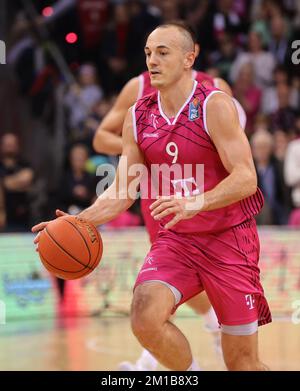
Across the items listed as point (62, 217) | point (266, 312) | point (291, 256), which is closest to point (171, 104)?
point (62, 217)

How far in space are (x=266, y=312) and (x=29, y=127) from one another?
7.76 meters

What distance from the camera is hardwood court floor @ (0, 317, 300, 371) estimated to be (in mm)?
7078

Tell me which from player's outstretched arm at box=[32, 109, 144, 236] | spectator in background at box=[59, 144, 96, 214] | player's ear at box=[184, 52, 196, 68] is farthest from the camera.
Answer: spectator in background at box=[59, 144, 96, 214]

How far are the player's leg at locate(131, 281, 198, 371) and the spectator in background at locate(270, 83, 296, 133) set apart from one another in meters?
7.17

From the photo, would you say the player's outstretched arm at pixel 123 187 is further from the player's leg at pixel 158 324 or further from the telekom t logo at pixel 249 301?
the telekom t logo at pixel 249 301

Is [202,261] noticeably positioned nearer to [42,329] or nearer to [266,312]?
[266,312]

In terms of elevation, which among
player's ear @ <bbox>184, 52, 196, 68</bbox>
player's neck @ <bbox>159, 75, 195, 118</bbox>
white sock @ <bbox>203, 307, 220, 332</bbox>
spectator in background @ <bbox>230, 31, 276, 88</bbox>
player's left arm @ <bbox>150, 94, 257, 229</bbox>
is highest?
spectator in background @ <bbox>230, 31, 276, 88</bbox>

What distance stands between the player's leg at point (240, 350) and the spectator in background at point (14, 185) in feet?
18.6

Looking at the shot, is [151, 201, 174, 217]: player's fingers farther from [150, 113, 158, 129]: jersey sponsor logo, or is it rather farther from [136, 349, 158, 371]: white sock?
[136, 349, 158, 371]: white sock

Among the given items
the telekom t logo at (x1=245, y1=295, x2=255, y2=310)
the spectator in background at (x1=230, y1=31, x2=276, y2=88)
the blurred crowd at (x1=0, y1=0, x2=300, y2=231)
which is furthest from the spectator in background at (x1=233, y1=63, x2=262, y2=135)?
the telekom t logo at (x1=245, y1=295, x2=255, y2=310)

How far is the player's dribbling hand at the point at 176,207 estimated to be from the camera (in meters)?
4.67

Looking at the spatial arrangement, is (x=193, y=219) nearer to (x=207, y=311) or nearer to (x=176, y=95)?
(x=176, y=95)

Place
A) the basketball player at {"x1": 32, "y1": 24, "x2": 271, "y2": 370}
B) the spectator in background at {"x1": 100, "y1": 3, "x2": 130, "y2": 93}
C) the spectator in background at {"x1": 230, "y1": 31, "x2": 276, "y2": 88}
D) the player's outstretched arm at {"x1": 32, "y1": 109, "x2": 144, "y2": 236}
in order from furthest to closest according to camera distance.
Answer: the spectator in background at {"x1": 100, "y1": 3, "x2": 130, "y2": 93} < the spectator in background at {"x1": 230, "y1": 31, "x2": 276, "y2": 88} < the player's outstretched arm at {"x1": 32, "y1": 109, "x2": 144, "y2": 236} < the basketball player at {"x1": 32, "y1": 24, "x2": 271, "y2": 370}

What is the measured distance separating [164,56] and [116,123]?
197 centimetres
